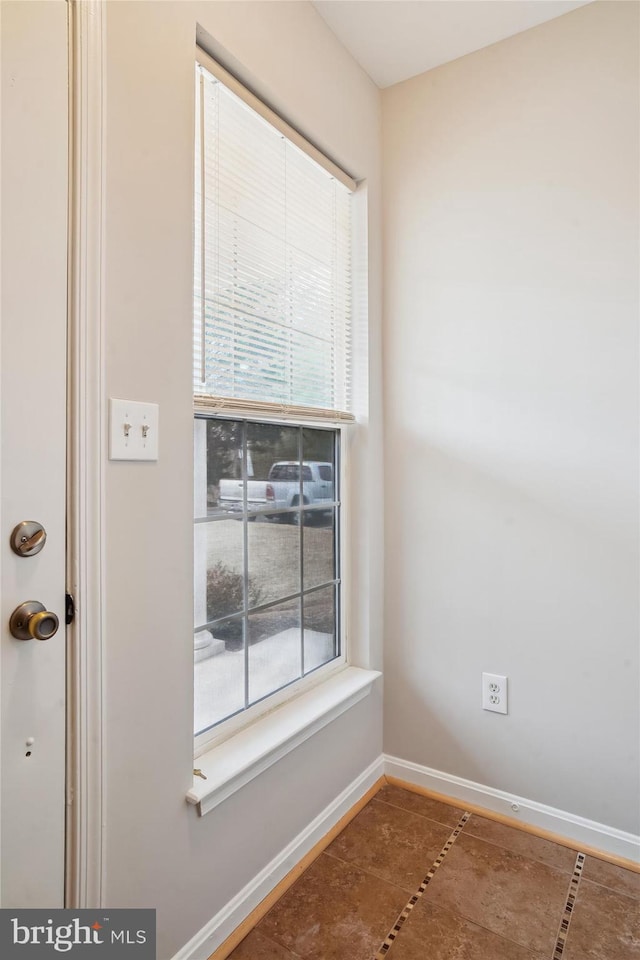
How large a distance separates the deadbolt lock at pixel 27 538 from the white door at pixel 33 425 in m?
0.01

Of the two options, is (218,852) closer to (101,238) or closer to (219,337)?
(219,337)

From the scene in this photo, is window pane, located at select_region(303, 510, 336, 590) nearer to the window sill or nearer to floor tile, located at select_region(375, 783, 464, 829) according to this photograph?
the window sill

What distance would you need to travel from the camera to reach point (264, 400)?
1.56m

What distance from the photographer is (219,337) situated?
141cm

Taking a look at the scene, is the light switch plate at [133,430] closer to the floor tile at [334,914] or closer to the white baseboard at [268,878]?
the white baseboard at [268,878]

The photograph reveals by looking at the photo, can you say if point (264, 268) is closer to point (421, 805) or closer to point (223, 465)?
point (223, 465)

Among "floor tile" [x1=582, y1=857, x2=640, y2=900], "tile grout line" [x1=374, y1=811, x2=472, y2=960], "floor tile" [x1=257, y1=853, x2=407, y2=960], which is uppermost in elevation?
"floor tile" [x1=257, y1=853, x2=407, y2=960]

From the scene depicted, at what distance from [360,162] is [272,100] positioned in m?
0.48

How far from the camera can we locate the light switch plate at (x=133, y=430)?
3.46 feet

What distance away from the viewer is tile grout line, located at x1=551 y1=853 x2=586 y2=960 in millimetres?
1311

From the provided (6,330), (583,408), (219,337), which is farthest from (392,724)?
(6,330)

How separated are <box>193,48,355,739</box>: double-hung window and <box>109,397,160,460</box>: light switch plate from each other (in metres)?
0.21

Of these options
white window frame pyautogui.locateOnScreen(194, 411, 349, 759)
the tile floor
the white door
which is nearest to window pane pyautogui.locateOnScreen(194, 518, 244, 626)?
white window frame pyautogui.locateOnScreen(194, 411, 349, 759)

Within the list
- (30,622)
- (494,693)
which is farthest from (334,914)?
(30,622)
